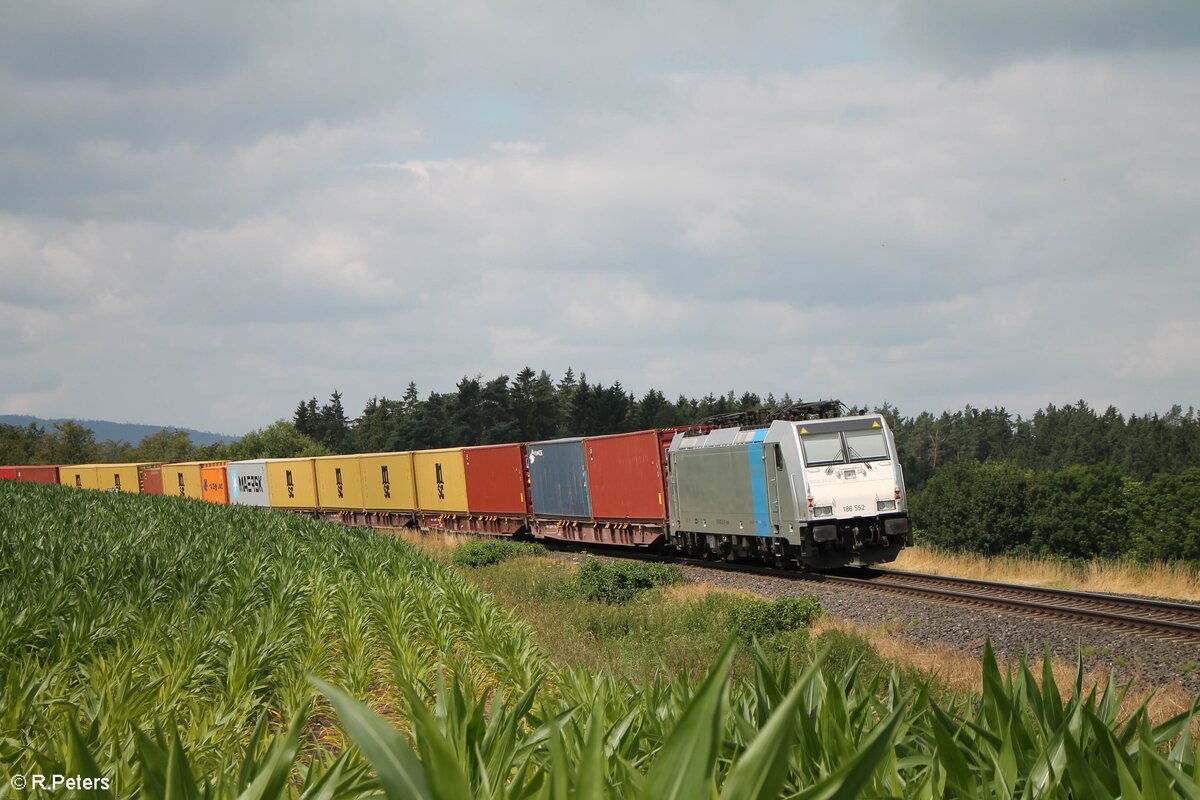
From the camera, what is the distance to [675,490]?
24703 mm

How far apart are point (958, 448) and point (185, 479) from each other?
11902 cm

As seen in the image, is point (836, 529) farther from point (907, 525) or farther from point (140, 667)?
point (140, 667)

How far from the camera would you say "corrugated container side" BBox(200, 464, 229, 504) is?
49.7 metres

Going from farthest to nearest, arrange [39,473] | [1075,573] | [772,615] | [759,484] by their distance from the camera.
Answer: [39,473], [759,484], [1075,573], [772,615]

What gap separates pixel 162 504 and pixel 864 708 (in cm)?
2787

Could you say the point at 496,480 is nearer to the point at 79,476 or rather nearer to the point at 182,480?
the point at 182,480

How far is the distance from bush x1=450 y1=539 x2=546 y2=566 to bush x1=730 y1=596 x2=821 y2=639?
36.9 ft

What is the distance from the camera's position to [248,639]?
8680 mm

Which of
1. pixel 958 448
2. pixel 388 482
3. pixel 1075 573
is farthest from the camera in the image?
pixel 958 448

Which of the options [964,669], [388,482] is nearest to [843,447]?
[964,669]

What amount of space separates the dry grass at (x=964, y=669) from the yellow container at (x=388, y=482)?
2666cm

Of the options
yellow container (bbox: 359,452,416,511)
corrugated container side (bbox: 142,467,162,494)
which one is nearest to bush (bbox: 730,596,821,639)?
yellow container (bbox: 359,452,416,511)

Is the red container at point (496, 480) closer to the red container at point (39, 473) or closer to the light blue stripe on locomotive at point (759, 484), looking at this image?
the light blue stripe on locomotive at point (759, 484)

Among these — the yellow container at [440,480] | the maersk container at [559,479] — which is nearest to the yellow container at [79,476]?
the yellow container at [440,480]
